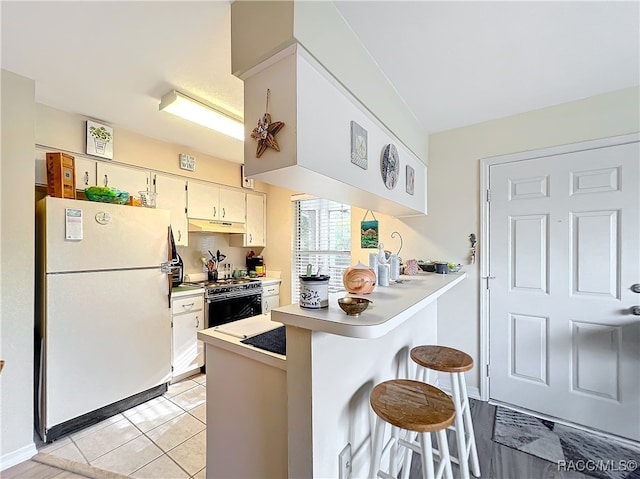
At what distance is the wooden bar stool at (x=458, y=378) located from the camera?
1432 mm

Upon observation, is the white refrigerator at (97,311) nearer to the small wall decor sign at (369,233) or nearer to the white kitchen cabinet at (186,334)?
the white kitchen cabinet at (186,334)

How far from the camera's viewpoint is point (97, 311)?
6.98 ft

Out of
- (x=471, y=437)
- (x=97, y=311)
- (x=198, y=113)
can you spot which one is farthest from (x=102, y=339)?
(x=471, y=437)

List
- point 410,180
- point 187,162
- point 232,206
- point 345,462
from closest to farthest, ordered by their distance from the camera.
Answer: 1. point 345,462
2. point 410,180
3. point 187,162
4. point 232,206

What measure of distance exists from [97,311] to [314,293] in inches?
81.5

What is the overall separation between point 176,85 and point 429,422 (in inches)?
97.5

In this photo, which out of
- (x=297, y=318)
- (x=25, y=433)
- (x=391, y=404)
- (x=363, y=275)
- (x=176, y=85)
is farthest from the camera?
(x=176, y=85)

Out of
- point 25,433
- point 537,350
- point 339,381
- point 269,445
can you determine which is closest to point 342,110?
point 339,381

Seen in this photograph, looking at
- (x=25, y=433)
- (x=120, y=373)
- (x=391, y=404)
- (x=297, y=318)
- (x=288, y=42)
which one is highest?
(x=288, y=42)

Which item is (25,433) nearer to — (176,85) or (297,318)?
(297,318)

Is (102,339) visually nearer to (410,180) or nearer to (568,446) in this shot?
(410,180)

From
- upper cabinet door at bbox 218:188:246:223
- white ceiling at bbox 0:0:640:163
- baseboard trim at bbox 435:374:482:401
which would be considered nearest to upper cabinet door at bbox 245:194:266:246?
upper cabinet door at bbox 218:188:246:223

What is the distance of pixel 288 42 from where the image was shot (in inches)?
38.5

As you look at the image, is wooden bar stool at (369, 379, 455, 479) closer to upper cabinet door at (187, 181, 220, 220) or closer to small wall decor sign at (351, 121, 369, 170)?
small wall decor sign at (351, 121, 369, 170)
